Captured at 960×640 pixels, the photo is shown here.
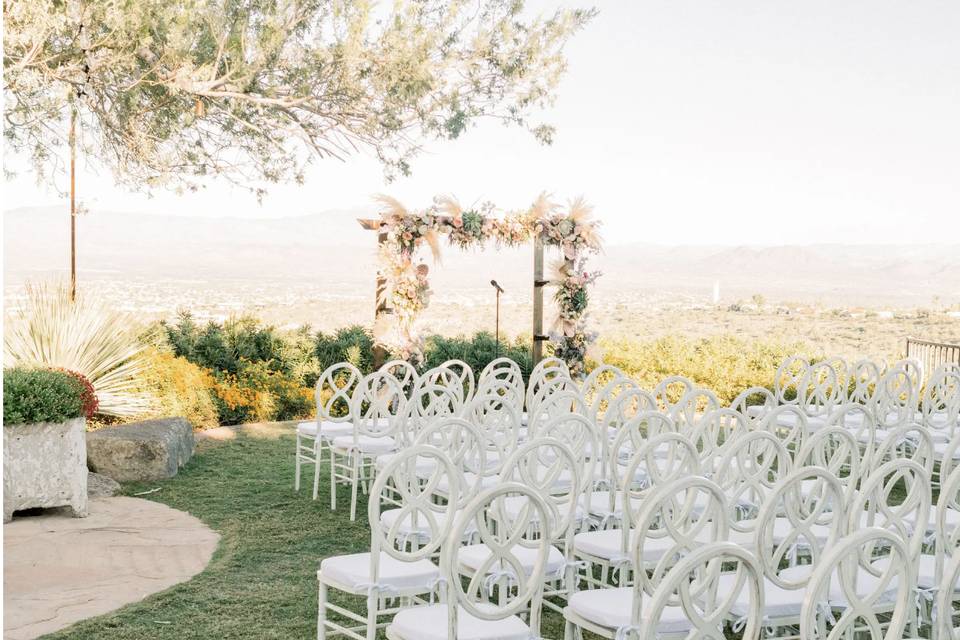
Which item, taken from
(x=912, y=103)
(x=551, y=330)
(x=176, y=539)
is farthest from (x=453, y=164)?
(x=176, y=539)

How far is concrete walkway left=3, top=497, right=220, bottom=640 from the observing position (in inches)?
152

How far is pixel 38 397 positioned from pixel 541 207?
15.5ft

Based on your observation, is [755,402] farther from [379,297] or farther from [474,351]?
[379,297]

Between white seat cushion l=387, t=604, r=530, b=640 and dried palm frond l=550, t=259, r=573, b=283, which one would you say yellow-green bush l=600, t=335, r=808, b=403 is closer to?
dried palm frond l=550, t=259, r=573, b=283

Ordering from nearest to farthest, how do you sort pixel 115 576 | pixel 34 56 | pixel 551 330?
1. pixel 115 576
2. pixel 34 56
3. pixel 551 330

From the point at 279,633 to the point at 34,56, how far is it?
4.05m

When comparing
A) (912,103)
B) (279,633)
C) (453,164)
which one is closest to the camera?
(279,633)

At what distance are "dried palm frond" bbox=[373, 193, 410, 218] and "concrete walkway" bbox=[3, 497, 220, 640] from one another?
3.23m

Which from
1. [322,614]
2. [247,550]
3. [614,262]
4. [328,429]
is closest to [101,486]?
[328,429]

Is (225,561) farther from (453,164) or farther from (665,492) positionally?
(453,164)

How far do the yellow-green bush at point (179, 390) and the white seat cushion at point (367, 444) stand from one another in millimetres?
2850

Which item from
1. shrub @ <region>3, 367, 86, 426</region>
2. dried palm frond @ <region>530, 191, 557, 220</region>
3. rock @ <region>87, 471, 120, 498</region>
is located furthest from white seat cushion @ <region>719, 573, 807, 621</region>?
dried palm frond @ <region>530, 191, 557, 220</region>

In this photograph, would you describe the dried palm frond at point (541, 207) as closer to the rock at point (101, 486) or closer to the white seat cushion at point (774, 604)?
the rock at point (101, 486)

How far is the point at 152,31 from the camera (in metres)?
6.19
